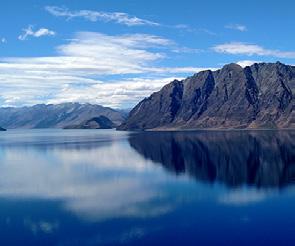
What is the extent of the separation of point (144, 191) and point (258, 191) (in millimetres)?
31570

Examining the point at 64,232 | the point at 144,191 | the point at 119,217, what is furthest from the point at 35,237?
the point at 144,191

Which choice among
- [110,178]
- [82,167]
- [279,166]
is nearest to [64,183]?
[110,178]

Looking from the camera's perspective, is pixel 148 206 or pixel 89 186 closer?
pixel 148 206

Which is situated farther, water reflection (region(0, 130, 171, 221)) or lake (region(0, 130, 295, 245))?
Result: water reflection (region(0, 130, 171, 221))

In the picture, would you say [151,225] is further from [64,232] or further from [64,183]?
[64,183]

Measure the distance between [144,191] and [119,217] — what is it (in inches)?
1255

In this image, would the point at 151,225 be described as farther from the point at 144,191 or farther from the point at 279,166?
the point at 279,166

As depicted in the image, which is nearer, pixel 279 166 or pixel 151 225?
pixel 151 225

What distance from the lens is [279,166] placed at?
178000 millimetres

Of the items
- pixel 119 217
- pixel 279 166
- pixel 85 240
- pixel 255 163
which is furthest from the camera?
pixel 255 163

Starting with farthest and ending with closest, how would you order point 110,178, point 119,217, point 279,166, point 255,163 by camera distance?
point 255,163 < point 279,166 < point 110,178 < point 119,217

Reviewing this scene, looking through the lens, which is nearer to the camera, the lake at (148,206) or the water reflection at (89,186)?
the lake at (148,206)

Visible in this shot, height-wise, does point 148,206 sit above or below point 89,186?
below

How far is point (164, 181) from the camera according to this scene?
143500 mm
